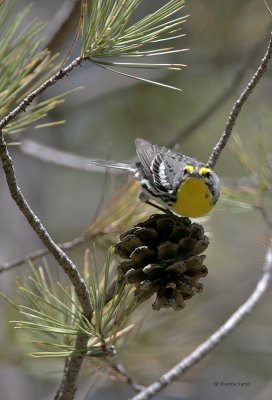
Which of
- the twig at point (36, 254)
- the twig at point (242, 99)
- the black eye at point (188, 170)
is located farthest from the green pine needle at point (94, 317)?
the black eye at point (188, 170)

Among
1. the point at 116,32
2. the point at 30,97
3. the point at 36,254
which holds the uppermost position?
the point at 116,32

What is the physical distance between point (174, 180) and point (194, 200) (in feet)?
0.56

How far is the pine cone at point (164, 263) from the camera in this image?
40.1 inches

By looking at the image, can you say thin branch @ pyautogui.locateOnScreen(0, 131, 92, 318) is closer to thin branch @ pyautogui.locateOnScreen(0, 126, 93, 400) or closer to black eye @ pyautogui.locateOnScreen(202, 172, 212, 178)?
thin branch @ pyautogui.locateOnScreen(0, 126, 93, 400)

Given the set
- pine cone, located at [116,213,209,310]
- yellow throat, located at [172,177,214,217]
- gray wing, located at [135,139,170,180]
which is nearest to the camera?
pine cone, located at [116,213,209,310]

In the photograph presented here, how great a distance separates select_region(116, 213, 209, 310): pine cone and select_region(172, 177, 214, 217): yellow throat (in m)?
0.31

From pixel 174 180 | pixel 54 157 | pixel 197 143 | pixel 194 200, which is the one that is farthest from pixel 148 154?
pixel 197 143

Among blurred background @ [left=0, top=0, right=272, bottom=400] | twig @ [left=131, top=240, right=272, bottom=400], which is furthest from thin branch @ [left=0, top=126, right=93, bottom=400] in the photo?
blurred background @ [left=0, top=0, right=272, bottom=400]

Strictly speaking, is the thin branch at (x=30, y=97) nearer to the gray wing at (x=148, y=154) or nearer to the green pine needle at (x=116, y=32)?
the green pine needle at (x=116, y=32)

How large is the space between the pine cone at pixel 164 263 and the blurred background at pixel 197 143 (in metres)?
0.82

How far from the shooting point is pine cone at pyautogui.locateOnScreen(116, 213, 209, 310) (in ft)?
3.34

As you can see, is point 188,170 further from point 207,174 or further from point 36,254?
point 36,254

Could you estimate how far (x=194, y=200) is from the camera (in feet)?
4.75

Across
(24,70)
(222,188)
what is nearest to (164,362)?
(222,188)
